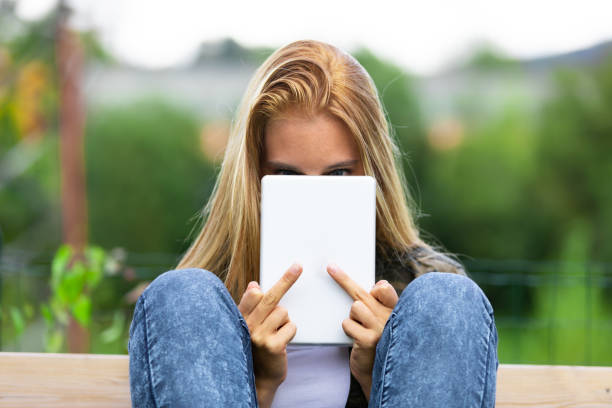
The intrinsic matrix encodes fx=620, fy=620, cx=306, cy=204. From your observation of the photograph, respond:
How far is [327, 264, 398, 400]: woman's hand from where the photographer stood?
0.83 meters

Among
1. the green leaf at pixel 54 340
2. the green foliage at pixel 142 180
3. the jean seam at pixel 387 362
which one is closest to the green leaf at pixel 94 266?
the green leaf at pixel 54 340

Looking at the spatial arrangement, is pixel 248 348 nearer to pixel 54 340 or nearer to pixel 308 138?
pixel 308 138

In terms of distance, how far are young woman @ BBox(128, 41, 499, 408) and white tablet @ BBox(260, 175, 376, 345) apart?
3 cm

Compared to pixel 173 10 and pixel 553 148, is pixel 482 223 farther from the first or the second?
pixel 173 10

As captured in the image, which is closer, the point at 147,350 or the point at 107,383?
the point at 147,350

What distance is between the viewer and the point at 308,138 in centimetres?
100

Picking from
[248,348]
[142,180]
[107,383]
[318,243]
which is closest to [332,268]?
[318,243]

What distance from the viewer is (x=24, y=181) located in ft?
22.1

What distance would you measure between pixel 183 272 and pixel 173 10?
16.0ft

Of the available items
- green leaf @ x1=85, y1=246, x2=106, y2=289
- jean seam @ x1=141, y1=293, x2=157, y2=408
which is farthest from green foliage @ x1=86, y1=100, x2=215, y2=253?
jean seam @ x1=141, y1=293, x2=157, y2=408

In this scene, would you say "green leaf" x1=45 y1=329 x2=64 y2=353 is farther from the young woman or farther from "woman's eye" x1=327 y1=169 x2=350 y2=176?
"woman's eye" x1=327 y1=169 x2=350 y2=176

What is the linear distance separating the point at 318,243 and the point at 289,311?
0.34ft

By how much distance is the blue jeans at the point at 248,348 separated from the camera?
0.68 meters

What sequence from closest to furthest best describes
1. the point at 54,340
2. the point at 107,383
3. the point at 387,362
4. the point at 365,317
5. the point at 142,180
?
the point at 387,362 → the point at 365,317 → the point at 107,383 → the point at 54,340 → the point at 142,180
